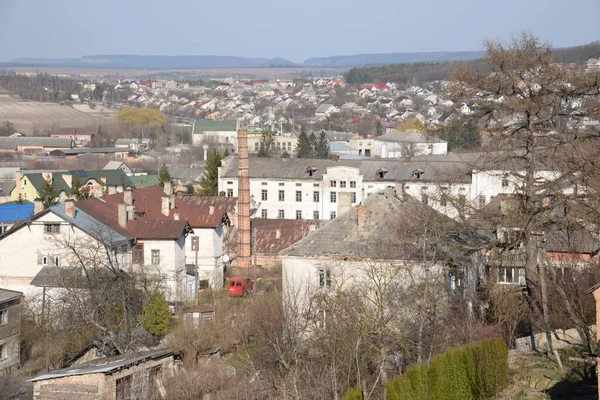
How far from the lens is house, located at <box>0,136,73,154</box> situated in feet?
358

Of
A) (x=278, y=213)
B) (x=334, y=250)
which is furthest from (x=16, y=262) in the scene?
(x=278, y=213)

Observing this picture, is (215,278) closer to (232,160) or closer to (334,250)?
(334,250)

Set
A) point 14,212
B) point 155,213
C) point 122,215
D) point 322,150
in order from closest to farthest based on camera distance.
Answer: point 122,215 → point 155,213 → point 14,212 → point 322,150

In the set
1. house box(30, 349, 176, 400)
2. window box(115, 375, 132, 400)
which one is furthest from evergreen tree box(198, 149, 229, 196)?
window box(115, 375, 132, 400)

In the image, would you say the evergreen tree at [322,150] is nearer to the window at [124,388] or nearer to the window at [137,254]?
the window at [137,254]

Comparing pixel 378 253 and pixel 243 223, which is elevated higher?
pixel 378 253

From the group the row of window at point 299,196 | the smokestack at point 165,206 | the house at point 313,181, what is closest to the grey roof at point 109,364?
the smokestack at point 165,206

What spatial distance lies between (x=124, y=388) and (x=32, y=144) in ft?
304

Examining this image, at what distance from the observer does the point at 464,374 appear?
19938 mm

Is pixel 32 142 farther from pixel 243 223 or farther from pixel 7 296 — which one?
pixel 7 296

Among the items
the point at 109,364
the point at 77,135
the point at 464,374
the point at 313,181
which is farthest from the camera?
the point at 77,135

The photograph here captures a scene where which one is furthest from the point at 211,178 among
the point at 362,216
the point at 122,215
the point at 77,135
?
the point at 77,135

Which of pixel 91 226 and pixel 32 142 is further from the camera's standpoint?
pixel 32 142

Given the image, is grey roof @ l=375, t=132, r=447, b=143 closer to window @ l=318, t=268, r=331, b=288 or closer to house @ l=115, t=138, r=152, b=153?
house @ l=115, t=138, r=152, b=153
